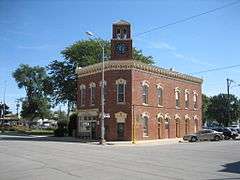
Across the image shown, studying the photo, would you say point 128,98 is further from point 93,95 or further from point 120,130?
point 93,95

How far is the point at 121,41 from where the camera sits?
4488 centimetres

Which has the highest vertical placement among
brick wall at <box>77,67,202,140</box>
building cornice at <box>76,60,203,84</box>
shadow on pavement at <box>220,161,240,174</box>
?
building cornice at <box>76,60,203,84</box>

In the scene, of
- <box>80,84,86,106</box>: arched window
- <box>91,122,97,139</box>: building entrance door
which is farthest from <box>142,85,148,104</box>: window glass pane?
<box>80,84,86,106</box>: arched window

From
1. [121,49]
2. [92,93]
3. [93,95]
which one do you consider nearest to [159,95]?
[121,49]

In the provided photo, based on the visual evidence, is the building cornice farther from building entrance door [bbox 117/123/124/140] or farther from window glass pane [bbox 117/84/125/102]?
building entrance door [bbox 117/123/124/140]

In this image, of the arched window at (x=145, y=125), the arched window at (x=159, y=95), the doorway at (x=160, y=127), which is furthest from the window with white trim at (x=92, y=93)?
the doorway at (x=160, y=127)

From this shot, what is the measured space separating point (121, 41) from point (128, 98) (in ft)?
22.8

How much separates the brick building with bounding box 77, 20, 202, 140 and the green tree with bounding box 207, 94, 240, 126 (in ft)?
193

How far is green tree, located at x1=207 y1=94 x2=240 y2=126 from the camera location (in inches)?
4230

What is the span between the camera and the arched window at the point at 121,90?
43312 millimetres

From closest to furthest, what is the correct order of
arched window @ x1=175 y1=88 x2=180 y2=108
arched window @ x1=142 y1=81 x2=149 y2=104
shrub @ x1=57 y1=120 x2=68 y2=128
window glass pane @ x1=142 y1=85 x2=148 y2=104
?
1. arched window @ x1=142 y1=81 x2=149 y2=104
2. window glass pane @ x1=142 y1=85 x2=148 y2=104
3. arched window @ x1=175 y1=88 x2=180 y2=108
4. shrub @ x1=57 y1=120 x2=68 y2=128

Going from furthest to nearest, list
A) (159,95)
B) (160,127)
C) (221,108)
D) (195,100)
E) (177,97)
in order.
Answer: (221,108)
(195,100)
(177,97)
(159,95)
(160,127)

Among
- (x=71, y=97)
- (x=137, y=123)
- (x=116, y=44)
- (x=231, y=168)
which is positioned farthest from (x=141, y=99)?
(x=231, y=168)

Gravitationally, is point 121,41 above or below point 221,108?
above
